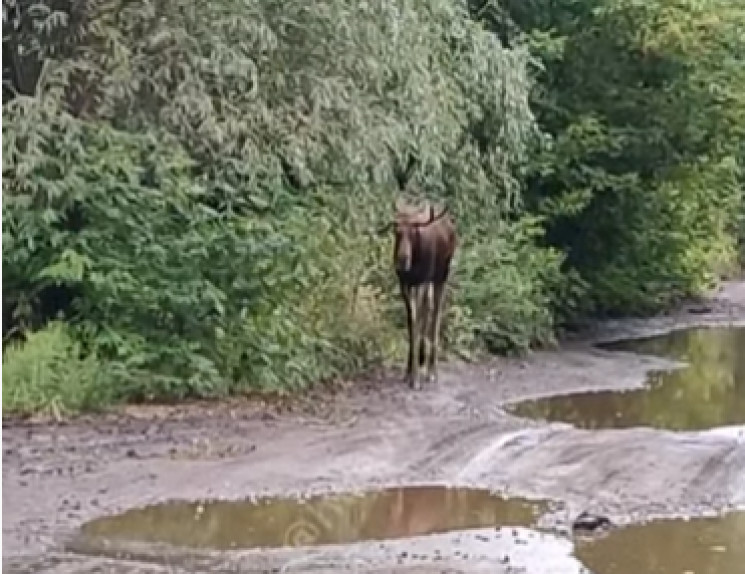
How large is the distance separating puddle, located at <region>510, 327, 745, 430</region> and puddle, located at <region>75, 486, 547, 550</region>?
4048mm

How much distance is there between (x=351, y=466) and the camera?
10203 mm

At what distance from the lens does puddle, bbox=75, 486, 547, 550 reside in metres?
7.96

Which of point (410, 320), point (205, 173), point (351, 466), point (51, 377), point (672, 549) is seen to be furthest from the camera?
point (410, 320)

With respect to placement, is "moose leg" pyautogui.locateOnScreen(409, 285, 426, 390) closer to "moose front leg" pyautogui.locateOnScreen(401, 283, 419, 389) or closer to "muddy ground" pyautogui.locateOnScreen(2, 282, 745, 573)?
"moose front leg" pyautogui.locateOnScreen(401, 283, 419, 389)

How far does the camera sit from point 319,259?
14.1 meters

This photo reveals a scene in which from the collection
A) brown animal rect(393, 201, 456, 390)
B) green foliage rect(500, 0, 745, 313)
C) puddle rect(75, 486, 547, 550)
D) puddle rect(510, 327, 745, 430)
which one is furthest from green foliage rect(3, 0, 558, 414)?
green foliage rect(500, 0, 745, 313)

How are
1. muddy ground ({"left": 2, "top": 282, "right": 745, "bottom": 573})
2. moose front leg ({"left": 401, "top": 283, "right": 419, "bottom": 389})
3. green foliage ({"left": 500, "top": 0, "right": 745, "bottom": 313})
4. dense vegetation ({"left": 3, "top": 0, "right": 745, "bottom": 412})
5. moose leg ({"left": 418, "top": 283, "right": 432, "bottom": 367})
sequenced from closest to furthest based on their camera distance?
muddy ground ({"left": 2, "top": 282, "right": 745, "bottom": 573}) < dense vegetation ({"left": 3, "top": 0, "right": 745, "bottom": 412}) < moose front leg ({"left": 401, "top": 283, "right": 419, "bottom": 389}) < moose leg ({"left": 418, "top": 283, "right": 432, "bottom": 367}) < green foliage ({"left": 500, "top": 0, "right": 745, "bottom": 313})

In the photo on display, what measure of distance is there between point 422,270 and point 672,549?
7.28 m

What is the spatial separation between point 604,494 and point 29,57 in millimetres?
6375

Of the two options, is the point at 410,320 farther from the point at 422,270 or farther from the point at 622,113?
the point at 622,113

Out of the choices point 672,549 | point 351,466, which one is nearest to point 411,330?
point 351,466

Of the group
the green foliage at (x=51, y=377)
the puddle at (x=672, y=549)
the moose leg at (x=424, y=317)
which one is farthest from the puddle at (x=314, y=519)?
the moose leg at (x=424, y=317)

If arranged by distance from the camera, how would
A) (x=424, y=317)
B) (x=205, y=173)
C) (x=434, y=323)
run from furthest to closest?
1. (x=434, y=323)
2. (x=424, y=317)
3. (x=205, y=173)

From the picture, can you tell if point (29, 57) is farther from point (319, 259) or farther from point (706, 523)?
point (706, 523)
